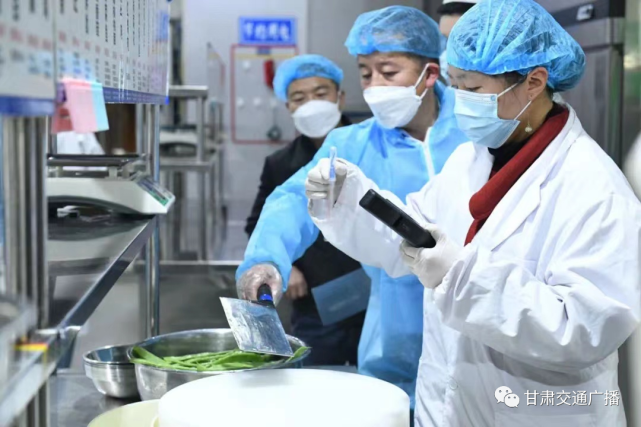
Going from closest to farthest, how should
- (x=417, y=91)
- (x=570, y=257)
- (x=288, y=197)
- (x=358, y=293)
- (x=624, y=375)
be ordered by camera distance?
(x=570, y=257) → (x=288, y=197) → (x=417, y=91) → (x=358, y=293) → (x=624, y=375)

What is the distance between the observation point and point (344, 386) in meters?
1.07

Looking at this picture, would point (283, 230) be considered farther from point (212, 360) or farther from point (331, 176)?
point (212, 360)

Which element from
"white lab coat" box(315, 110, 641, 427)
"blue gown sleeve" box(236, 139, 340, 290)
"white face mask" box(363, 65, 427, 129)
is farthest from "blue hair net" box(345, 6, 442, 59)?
"white lab coat" box(315, 110, 641, 427)

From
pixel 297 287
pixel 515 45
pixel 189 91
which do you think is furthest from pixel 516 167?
pixel 189 91

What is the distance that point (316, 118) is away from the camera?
2.67 m

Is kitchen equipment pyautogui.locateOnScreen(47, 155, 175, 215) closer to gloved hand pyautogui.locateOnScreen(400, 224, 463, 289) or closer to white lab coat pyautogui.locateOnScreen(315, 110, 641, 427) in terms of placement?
white lab coat pyautogui.locateOnScreen(315, 110, 641, 427)

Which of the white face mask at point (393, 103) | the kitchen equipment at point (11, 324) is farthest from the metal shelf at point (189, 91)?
the kitchen equipment at point (11, 324)

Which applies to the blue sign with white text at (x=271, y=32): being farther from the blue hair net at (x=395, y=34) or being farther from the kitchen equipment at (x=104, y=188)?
the kitchen equipment at (x=104, y=188)

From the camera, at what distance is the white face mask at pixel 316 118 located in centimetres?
267

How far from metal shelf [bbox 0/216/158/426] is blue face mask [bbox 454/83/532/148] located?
2.18 ft

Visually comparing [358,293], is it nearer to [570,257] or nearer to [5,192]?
[570,257]

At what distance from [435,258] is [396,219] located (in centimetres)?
9

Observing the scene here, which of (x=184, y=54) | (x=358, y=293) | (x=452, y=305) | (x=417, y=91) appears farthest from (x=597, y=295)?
(x=184, y=54)

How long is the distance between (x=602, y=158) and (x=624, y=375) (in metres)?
1.39
